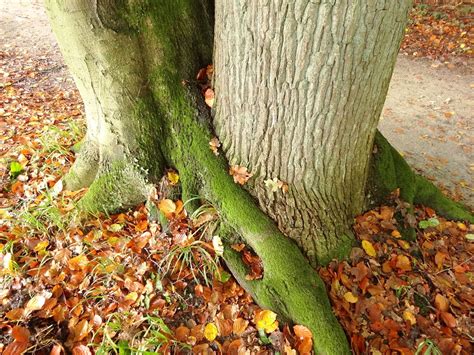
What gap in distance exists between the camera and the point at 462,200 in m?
3.81

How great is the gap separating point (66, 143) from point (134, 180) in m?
1.20

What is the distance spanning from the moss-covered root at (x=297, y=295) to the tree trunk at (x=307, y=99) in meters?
0.21

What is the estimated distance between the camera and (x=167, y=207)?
2.46m

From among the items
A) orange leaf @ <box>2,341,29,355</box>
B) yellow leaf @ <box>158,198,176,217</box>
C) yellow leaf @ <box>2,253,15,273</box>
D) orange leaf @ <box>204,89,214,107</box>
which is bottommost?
orange leaf @ <box>2,341,29,355</box>

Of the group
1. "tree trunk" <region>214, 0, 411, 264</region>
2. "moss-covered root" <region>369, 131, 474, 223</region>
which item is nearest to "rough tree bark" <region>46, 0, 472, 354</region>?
"tree trunk" <region>214, 0, 411, 264</region>

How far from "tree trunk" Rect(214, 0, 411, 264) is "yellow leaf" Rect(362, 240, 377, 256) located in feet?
0.41

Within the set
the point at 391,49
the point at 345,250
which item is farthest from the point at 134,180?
the point at 391,49

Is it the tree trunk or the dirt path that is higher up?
the tree trunk

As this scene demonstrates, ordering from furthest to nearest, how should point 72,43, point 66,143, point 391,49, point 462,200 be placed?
1. point 462,200
2. point 66,143
3. point 72,43
4. point 391,49

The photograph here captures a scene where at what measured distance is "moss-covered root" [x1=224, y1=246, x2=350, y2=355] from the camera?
2035 mm

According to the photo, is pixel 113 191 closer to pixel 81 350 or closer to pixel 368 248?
pixel 81 350

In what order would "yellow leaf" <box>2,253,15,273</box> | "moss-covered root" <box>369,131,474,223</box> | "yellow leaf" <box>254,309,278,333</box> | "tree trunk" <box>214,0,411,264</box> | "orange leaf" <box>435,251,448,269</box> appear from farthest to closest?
"moss-covered root" <box>369,131,474,223</box> → "orange leaf" <box>435,251,448,269</box> → "yellow leaf" <box>2,253,15,273</box> → "yellow leaf" <box>254,309,278,333</box> → "tree trunk" <box>214,0,411,264</box>

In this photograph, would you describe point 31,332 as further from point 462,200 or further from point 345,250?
point 462,200

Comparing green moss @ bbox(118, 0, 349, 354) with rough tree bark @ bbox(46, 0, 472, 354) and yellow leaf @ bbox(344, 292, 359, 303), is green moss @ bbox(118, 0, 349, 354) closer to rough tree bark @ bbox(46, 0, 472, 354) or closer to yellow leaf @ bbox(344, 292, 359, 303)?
rough tree bark @ bbox(46, 0, 472, 354)
